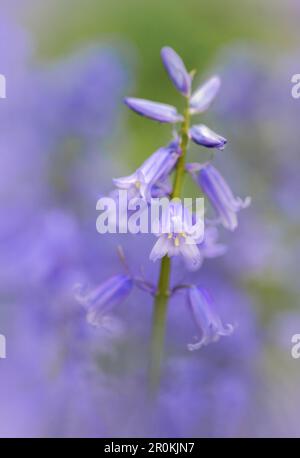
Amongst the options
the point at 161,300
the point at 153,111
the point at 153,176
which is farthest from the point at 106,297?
the point at 153,111

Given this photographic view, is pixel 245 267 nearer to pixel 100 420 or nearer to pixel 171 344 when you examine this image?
pixel 171 344

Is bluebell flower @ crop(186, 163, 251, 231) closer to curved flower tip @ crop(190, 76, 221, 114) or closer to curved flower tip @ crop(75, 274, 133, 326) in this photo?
curved flower tip @ crop(190, 76, 221, 114)

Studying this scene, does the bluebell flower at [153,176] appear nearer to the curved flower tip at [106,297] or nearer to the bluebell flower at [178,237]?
the bluebell flower at [178,237]

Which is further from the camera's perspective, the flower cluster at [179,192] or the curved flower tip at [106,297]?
the curved flower tip at [106,297]

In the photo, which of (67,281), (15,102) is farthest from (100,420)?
(15,102)

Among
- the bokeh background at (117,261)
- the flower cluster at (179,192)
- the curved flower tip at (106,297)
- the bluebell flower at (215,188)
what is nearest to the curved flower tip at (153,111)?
the flower cluster at (179,192)
